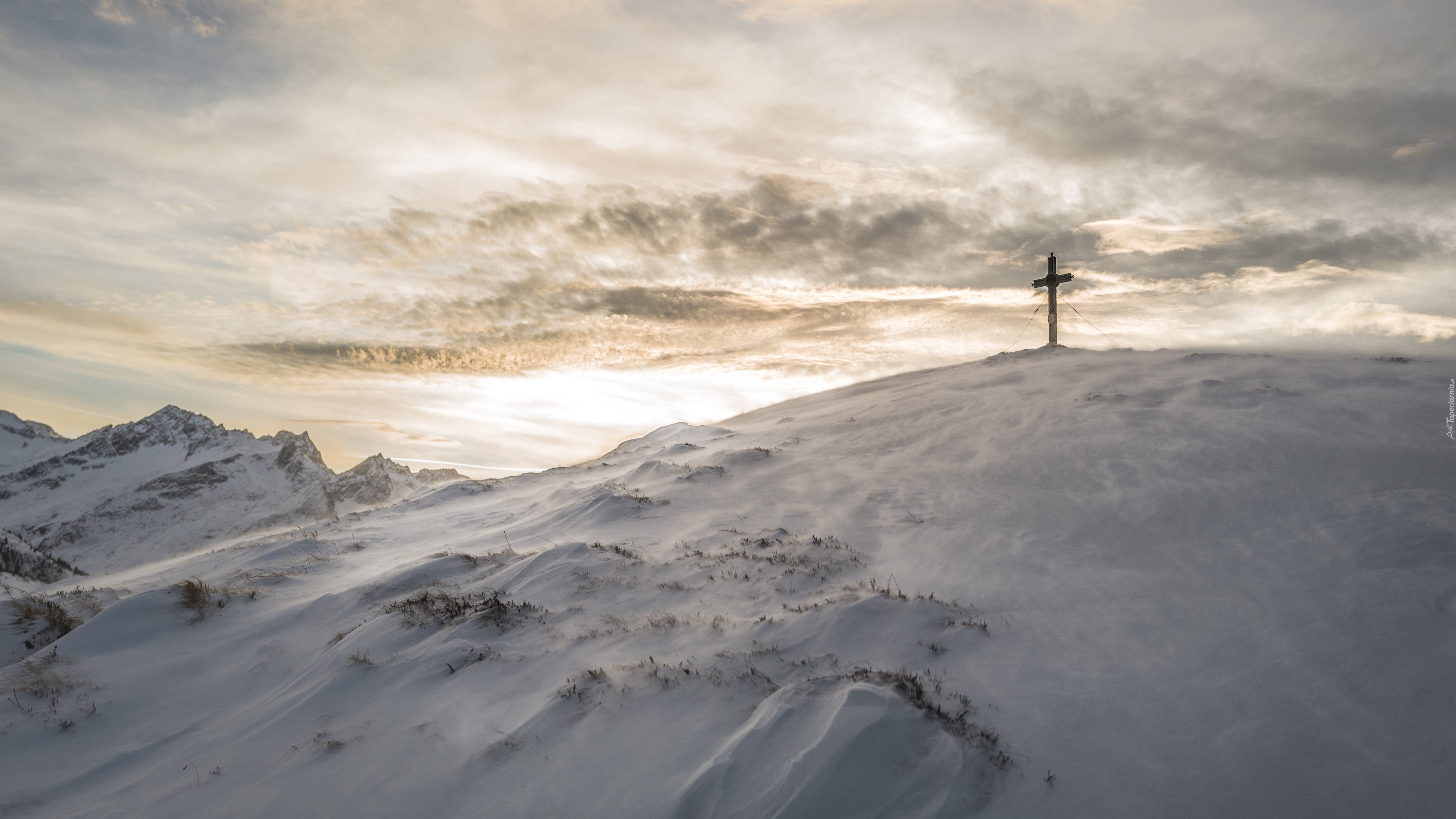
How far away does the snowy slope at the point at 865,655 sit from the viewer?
184 inches

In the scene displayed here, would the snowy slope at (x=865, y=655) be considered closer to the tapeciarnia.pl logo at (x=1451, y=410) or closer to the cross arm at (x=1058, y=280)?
the tapeciarnia.pl logo at (x=1451, y=410)

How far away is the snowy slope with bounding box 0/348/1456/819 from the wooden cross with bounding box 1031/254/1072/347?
539 inches

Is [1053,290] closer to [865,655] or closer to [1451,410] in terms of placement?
[1451,410]

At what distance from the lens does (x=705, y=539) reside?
10930 mm

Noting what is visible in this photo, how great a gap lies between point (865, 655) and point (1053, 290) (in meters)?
25.1

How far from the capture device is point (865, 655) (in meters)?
6.23

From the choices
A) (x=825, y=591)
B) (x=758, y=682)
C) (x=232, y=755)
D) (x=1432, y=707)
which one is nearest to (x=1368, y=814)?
(x=1432, y=707)

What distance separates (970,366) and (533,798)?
22845 mm

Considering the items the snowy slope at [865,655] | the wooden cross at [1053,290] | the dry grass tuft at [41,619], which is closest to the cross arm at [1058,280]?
the wooden cross at [1053,290]

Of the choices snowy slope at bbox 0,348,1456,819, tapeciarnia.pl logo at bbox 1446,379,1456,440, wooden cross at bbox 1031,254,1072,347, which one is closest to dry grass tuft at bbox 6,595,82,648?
snowy slope at bbox 0,348,1456,819

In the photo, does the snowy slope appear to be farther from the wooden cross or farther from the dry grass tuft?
the wooden cross

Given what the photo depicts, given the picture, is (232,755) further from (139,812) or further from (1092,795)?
(1092,795)

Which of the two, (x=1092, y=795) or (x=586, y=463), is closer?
(x=1092, y=795)

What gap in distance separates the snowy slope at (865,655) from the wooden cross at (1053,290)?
44.9 feet
